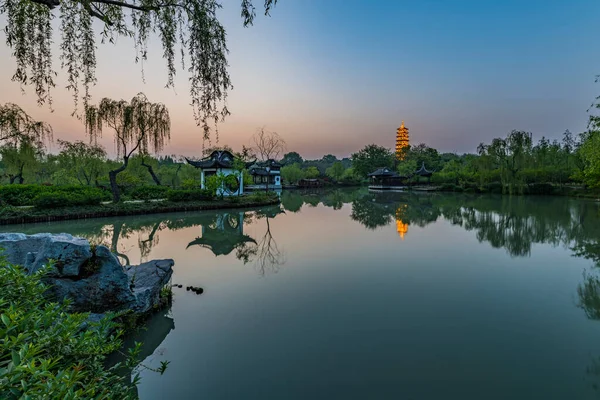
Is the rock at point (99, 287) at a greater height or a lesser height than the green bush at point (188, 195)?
lesser

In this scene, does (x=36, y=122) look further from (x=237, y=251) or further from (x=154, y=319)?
(x=154, y=319)

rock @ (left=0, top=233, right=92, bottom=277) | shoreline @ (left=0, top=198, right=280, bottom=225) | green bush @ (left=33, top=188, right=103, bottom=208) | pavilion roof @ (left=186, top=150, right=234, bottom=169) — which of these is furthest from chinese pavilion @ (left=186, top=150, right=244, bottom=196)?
rock @ (left=0, top=233, right=92, bottom=277)

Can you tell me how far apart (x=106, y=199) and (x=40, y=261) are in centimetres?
1369

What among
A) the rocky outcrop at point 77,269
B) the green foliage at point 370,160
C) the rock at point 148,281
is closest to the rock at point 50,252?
the rocky outcrop at point 77,269

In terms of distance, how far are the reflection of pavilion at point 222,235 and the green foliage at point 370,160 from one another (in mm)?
32220

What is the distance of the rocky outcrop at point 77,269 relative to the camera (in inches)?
118

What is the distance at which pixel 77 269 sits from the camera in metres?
3.11

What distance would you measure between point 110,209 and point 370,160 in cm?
3573

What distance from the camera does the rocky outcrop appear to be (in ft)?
9.80

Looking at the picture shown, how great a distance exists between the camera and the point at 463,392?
2.43 metres

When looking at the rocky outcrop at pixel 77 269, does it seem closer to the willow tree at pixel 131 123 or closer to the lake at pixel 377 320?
the lake at pixel 377 320

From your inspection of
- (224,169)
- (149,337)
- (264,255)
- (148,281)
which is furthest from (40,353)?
(224,169)

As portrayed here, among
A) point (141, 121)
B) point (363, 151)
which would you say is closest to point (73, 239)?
point (141, 121)

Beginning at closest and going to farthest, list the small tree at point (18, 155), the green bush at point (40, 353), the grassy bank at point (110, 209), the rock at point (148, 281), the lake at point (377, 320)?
1. the green bush at point (40, 353)
2. the lake at point (377, 320)
3. the rock at point (148, 281)
4. the grassy bank at point (110, 209)
5. the small tree at point (18, 155)
